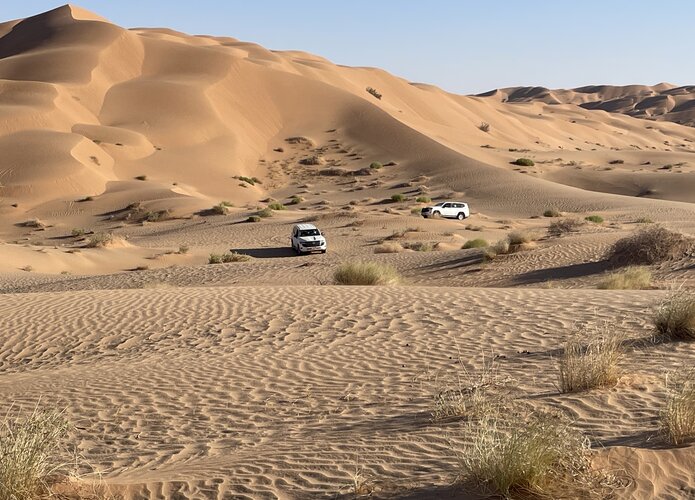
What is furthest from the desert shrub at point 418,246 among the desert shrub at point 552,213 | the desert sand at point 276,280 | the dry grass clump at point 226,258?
the desert shrub at point 552,213

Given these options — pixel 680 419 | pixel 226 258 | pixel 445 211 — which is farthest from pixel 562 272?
pixel 445 211

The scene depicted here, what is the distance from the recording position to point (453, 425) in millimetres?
6809

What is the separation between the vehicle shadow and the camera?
33781 millimetres

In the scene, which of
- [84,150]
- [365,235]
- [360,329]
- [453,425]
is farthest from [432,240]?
[84,150]

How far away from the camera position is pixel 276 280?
25922 millimetres

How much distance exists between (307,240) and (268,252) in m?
3.17

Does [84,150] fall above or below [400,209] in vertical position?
above

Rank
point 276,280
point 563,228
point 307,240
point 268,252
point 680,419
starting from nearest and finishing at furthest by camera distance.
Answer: point 680,419
point 276,280
point 563,228
point 307,240
point 268,252

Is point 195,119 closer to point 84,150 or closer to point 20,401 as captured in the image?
point 84,150

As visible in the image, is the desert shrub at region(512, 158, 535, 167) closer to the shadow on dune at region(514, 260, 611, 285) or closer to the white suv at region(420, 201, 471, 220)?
the white suv at region(420, 201, 471, 220)

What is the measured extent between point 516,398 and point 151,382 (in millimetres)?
4900

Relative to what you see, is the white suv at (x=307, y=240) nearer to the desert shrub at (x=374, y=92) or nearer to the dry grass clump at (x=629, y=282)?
the dry grass clump at (x=629, y=282)

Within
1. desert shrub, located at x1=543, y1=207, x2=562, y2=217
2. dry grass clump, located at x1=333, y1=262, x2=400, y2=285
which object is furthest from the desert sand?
dry grass clump, located at x1=333, y1=262, x2=400, y2=285

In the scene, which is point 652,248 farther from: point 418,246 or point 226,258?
point 226,258
